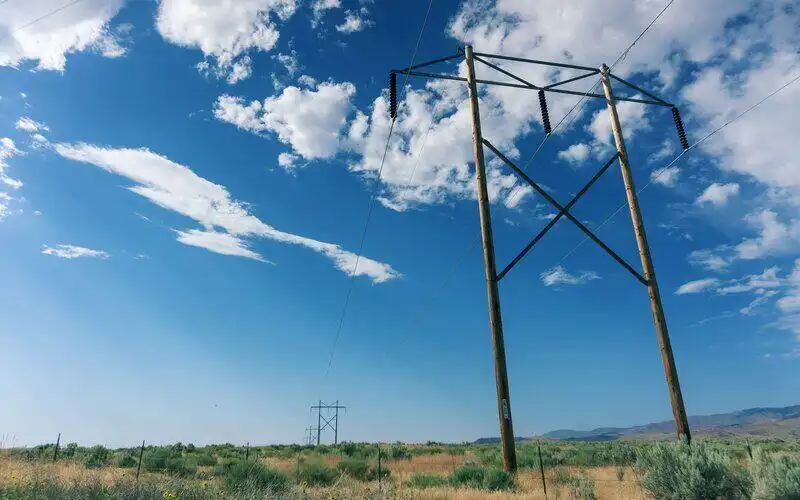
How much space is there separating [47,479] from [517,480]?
1134cm

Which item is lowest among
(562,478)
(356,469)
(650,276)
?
(562,478)

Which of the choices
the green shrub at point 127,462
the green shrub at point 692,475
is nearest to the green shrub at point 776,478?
the green shrub at point 692,475

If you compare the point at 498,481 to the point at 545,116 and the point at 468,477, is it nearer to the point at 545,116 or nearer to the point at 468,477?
the point at 468,477

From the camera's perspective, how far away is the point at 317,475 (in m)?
17.1

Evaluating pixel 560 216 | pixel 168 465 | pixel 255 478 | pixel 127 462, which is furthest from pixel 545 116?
pixel 127 462

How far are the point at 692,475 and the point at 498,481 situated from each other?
5015 millimetres

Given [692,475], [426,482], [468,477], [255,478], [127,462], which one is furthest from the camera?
[127,462]

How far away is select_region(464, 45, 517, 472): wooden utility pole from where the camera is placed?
12023 millimetres

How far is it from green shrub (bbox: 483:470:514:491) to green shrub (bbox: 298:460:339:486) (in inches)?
255

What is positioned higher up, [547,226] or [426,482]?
[547,226]

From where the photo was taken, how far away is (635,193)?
1399cm

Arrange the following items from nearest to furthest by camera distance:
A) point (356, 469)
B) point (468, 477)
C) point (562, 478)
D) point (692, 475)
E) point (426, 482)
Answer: point (692, 475) → point (426, 482) → point (468, 477) → point (562, 478) → point (356, 469)

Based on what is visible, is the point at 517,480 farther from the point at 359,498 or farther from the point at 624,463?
the point at 624,463

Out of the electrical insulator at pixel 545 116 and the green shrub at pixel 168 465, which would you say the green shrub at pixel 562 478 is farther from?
Result: the green shrub at pixel 168 465
